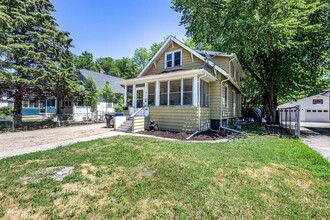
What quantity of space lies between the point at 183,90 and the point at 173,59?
3618 mm

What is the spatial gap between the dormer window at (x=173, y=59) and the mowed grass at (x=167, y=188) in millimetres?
9192

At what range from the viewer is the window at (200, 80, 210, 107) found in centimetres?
1139

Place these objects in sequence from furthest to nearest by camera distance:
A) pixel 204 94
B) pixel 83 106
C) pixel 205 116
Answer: pixel 83 106, pixel 204 94, pixel 205 116

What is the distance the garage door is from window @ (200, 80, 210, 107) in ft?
84.9

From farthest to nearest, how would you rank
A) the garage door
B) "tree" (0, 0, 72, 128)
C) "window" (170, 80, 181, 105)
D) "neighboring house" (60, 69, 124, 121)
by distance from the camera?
the garage door → "neighboring house" (60, 69, 124, 121) → "tree" (0, 0, 72, 128) → "window" (170, 80, 181, 105)

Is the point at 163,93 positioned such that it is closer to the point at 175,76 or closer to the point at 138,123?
the point at 175,76

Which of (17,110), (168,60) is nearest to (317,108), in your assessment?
(168,60)

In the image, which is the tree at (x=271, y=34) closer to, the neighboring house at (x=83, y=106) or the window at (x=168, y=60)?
the window at (x=168, y=60)

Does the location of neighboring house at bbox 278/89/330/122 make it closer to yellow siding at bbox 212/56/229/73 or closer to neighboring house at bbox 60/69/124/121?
yellow siding at bbox 212/56/229/73

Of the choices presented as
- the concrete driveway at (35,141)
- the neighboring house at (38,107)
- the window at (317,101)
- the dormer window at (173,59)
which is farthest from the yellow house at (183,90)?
the window at (317,101)

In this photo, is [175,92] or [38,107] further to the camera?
[38,107]

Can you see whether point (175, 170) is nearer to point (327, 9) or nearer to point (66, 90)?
point (66, 90)

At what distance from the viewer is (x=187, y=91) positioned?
11.3m

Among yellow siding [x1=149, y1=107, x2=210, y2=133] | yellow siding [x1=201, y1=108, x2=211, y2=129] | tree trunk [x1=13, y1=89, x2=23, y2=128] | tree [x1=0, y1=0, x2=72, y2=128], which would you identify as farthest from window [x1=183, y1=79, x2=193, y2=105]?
tree trunk [x1=13, y1=89, x2=23, y2=128]
